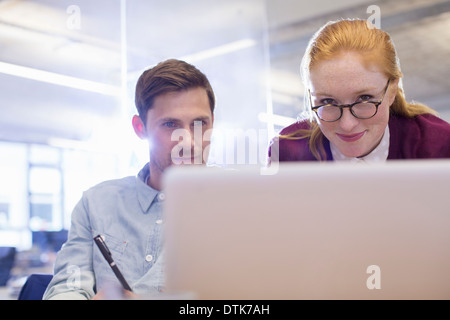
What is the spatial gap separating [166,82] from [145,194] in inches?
12.7

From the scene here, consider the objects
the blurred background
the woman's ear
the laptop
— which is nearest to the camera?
the laptop

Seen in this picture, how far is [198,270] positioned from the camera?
58 centimetres

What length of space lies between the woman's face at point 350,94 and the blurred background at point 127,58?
2026mm

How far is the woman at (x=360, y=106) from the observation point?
1224mm

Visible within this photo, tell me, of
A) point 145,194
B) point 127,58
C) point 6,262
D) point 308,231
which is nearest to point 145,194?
point 145,194

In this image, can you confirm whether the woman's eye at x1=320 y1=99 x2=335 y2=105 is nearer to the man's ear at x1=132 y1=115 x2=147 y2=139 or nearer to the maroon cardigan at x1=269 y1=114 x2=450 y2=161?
the maroon cardigan at x1=269 y1=114 x2=450 y2=161

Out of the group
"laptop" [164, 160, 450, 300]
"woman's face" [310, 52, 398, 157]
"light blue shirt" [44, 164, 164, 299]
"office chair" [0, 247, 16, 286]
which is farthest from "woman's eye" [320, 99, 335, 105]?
"office chair" [0, 247, 16, 286]

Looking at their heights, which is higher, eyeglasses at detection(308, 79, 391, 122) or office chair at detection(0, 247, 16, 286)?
eyeglasses at detection(308, 79, 391, 122)

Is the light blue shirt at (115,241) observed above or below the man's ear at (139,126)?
below

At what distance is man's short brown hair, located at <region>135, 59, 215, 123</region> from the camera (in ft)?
4.53

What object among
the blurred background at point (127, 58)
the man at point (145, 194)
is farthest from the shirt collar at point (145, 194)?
the blurred background at point (127, 58)

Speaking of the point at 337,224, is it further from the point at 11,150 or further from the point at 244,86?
the point at 11,150

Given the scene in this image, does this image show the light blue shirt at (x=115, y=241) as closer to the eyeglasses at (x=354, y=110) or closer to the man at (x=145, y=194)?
the man at (x=145, y=194)
